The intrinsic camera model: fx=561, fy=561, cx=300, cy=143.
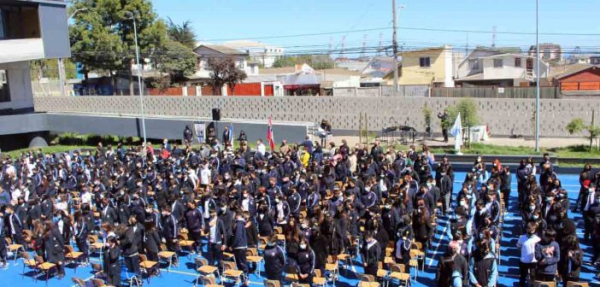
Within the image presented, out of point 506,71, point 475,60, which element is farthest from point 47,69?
point 506,71

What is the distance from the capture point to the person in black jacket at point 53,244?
42.9ft

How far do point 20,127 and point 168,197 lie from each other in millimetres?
26375

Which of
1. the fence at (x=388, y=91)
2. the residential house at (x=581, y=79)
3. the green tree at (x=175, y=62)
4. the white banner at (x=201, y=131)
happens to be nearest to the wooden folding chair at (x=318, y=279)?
the white banner at (x=201, y=131)

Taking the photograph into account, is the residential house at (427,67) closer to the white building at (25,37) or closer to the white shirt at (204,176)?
the white building at (25,37)

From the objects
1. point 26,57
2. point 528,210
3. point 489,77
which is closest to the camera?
point 528,210

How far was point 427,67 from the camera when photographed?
5316cm

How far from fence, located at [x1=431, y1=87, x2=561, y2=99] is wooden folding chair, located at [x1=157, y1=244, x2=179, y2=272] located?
93.9 ft

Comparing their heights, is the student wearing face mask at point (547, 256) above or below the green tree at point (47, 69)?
below

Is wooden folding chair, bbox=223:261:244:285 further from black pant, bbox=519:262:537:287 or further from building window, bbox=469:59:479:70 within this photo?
building window, bbox=469:59:479:70

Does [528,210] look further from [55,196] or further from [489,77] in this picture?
[489,77]

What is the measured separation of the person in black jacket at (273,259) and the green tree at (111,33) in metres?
41.9

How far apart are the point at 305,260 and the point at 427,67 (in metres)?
45.2

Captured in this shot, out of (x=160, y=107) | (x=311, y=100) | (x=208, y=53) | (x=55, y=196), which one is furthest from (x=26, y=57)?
(x=208, y=53)

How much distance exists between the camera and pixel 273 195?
1505 centimetres
